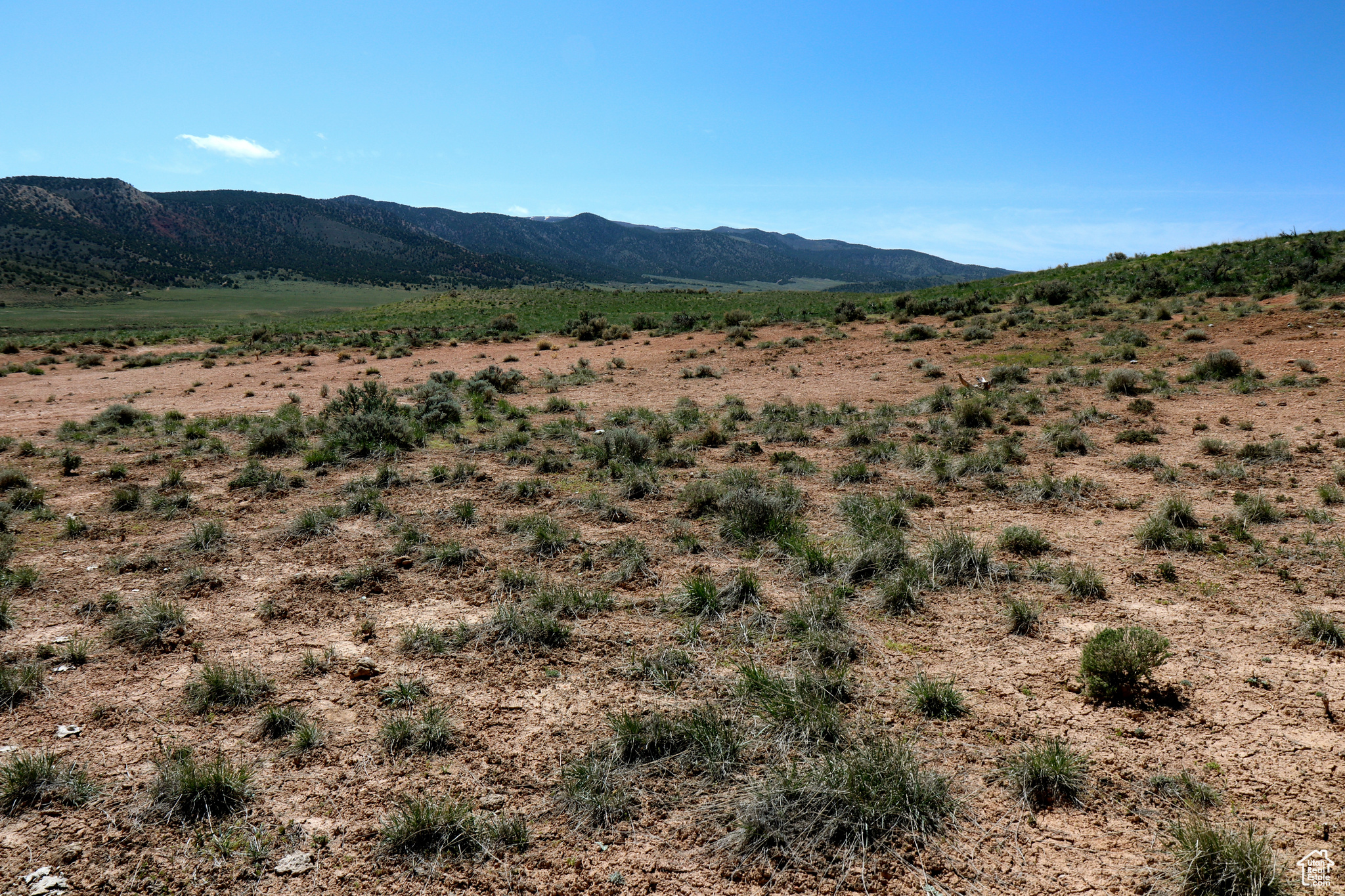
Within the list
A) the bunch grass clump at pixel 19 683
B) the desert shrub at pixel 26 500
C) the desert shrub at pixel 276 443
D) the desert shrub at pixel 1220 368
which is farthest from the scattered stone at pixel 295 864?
the desert shrub at pixel 1220 368

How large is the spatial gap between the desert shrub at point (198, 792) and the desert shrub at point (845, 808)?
9.31 ft

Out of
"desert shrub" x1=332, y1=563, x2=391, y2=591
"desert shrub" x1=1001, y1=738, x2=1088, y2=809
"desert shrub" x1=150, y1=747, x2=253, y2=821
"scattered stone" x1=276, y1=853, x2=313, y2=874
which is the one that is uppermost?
"desert shrub" x1=1001, y1=738, x2=1088, y2=809

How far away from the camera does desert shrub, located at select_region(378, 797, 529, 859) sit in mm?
3482

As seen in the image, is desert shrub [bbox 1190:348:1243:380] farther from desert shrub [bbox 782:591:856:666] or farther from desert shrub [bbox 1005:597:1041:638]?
desert shrub [bbox 782:591:856:666]

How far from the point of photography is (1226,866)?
2.98 metres

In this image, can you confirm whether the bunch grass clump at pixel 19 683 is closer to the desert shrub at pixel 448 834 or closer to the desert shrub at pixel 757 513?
the desert shrub at pixel 448 834

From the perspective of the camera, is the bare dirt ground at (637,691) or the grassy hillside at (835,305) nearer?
the bare dirt ground at (637,691)

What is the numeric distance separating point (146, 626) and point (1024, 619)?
7.36 meters

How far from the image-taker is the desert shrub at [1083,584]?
19.3ft

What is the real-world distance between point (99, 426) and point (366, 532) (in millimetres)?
10962

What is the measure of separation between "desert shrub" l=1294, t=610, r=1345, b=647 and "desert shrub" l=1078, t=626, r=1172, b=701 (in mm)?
1381

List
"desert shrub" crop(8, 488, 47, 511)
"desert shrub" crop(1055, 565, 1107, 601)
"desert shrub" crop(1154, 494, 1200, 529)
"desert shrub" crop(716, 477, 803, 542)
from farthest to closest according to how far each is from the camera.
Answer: "desert shrub" crop(8, 488, 47, 511) < "desert shrub" crop(716, 477, 803, 542) < "desert shrub" crop(1154, 494, 1200, 529) < "desert shrub" crop(1055, 565, 1107, 601)

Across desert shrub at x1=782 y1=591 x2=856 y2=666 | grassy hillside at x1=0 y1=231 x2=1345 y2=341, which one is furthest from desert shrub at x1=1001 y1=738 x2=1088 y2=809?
grassy hillside at x1=0 y1=231 x2=1345 y2=341

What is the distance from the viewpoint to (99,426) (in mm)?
14477
